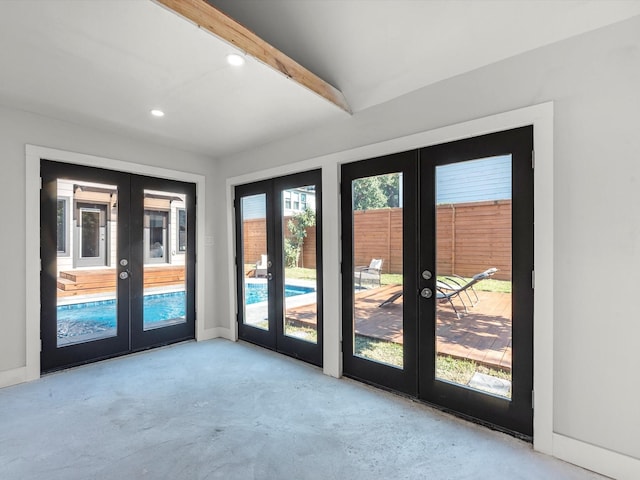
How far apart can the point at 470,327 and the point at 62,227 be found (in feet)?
13.1

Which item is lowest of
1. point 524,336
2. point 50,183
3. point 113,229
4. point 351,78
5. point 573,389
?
point 573,389

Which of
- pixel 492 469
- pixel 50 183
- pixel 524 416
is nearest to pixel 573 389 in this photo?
pixel 524 416

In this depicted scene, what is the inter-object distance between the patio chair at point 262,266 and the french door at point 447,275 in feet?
4.10

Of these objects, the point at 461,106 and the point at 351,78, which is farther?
the point at 351,78

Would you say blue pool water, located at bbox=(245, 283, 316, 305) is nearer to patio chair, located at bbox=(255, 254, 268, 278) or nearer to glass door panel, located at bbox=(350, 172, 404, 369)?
patio chair, located at bbox=(255, 254, 268, 278)

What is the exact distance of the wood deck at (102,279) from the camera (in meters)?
3.23

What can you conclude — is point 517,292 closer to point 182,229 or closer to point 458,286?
point 458,286

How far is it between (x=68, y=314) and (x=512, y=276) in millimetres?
4192

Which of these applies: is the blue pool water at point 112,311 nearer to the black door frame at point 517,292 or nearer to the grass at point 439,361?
the grass at point 439,361

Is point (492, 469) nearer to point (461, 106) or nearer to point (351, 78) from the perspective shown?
point (461, 106)

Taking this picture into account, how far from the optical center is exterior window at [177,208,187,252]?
4125 mm

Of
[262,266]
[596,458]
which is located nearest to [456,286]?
[596,458]

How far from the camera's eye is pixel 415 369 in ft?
8.38

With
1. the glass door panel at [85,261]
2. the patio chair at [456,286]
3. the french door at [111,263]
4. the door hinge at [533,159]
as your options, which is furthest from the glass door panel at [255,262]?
the door hinge at [533,159]
